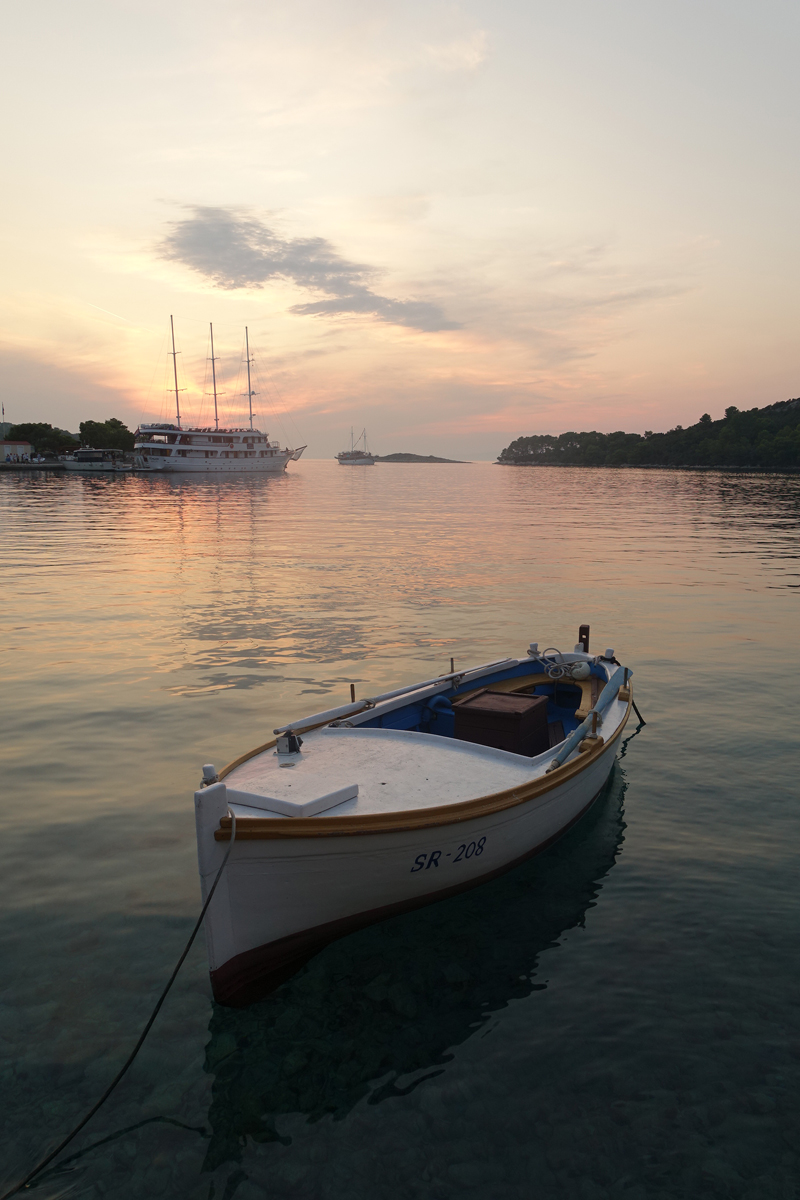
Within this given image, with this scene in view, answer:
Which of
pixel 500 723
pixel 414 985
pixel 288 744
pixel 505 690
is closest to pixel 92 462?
pixel 505 690

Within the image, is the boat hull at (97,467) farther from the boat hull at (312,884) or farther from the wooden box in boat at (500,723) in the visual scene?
the boat hull at (312,884)

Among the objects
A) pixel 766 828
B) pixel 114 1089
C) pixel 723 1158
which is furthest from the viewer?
pixel 766 828

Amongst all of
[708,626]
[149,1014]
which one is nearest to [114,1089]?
[149,1014]

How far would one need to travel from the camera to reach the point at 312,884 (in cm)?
650

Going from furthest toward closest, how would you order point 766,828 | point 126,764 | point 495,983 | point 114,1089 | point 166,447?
point 166,447 → point 126,764 → point 766,828 → point 495,983 → point 114,1089

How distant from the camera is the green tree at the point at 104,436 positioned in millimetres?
173500

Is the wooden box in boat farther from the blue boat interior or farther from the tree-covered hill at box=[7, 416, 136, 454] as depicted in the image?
the tree-covered hill at box=[7, 416, 136, 454]

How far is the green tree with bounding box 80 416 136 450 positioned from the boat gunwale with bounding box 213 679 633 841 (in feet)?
610

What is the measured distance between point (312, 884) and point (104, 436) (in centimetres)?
18927

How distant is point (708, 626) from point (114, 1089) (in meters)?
21.1

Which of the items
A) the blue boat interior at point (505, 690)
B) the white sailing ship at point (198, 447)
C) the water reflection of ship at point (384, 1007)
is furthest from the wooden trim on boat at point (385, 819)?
the white sailing ship at point (198, 447)

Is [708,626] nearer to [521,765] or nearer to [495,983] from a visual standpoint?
[521,765]

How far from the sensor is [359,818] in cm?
652

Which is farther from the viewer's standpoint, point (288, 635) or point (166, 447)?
point (166, 447)
